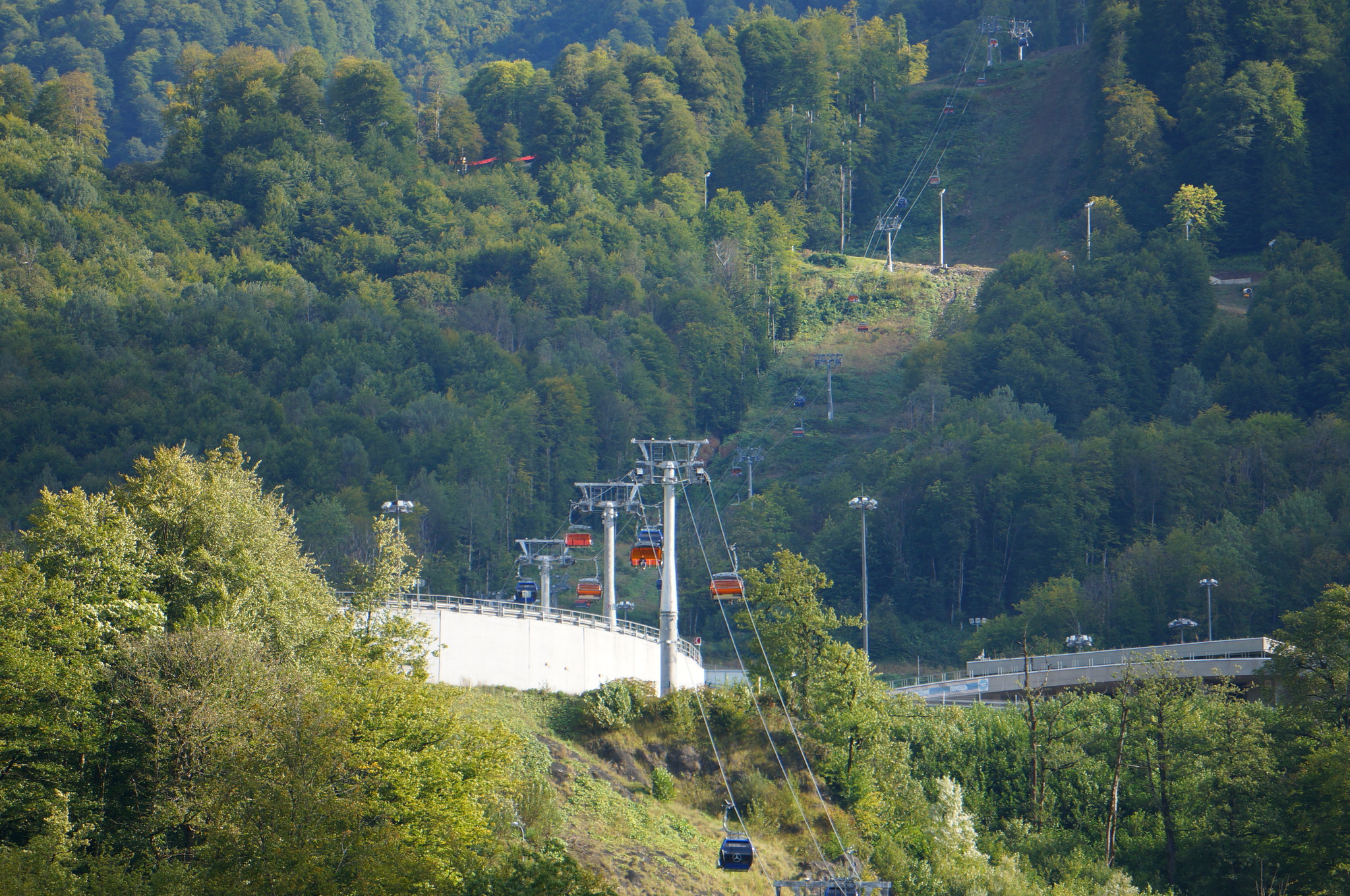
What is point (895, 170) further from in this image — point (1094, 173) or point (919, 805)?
point (919, 805)

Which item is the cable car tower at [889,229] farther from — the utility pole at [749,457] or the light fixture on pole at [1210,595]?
the light fixture on pole at [1210,595]

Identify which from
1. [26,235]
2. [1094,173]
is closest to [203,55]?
[26,235]

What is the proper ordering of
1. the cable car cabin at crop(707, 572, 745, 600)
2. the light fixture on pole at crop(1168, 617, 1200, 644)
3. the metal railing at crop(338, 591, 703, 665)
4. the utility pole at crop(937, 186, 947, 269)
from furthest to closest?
the utility pole at crop(937, 186, 947, 269) → the light fixture on pole at crop(1168, 617, 1200, 644) → the cable car cabin at crop(707, 572, 745, 600) → the metal railing at crop(338, 591, 703, 665)

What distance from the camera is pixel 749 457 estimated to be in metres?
126

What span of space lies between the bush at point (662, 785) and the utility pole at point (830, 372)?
83.6m

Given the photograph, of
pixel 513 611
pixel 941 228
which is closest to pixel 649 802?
pixel 513 611

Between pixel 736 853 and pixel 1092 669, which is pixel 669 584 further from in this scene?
→ pixel 1092 669

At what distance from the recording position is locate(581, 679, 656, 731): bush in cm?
5325

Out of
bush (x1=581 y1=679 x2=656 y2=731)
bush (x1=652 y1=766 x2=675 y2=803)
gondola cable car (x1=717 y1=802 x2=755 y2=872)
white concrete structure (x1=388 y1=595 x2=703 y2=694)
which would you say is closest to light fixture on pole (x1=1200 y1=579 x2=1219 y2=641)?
white concrete structure (x1=388 y1=595 x2=703 y2=694)

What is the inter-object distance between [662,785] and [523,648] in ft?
23.2

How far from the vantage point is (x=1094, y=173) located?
534 feet

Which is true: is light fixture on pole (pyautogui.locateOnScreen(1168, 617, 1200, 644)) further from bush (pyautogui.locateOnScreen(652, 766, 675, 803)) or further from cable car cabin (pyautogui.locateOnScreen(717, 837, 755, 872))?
cable car cabin (pyautogui.locateOnScreen(717, 837, 755, 872))

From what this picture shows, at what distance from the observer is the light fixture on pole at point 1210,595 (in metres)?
79.3

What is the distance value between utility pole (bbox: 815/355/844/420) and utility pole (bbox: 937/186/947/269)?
80.0 feet
